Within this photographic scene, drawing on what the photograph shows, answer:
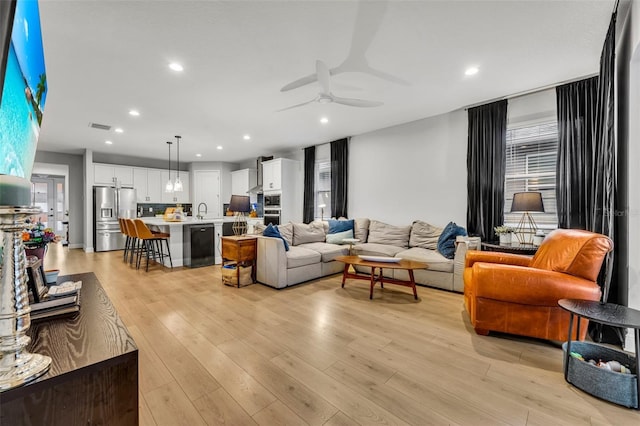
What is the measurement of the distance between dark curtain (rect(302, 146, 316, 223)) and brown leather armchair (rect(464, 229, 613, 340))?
178 inches

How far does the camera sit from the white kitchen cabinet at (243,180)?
8.29 metres

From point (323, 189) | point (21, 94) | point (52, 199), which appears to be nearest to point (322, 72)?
point (21, 94)

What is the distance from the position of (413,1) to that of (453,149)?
2899 mm

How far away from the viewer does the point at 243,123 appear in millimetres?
4945

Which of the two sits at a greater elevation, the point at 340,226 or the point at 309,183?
the point at 309,183

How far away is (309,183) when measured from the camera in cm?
670

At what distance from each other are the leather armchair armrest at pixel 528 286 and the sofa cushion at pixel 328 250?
239 centimetres

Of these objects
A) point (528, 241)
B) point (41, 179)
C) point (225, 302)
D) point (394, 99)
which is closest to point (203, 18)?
point (394, 99)

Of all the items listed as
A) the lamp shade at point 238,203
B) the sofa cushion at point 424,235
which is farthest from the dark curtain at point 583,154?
the lamp shade at point 238,203

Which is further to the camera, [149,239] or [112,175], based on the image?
[112,175]

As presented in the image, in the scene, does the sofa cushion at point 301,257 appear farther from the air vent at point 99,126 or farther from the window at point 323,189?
the air vent at point 99,126

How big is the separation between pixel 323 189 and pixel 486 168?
11.5ft

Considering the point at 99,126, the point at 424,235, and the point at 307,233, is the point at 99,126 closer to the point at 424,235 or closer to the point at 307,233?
the point at 307,233

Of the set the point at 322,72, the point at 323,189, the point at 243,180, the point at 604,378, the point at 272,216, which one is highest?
the point at 322,72
